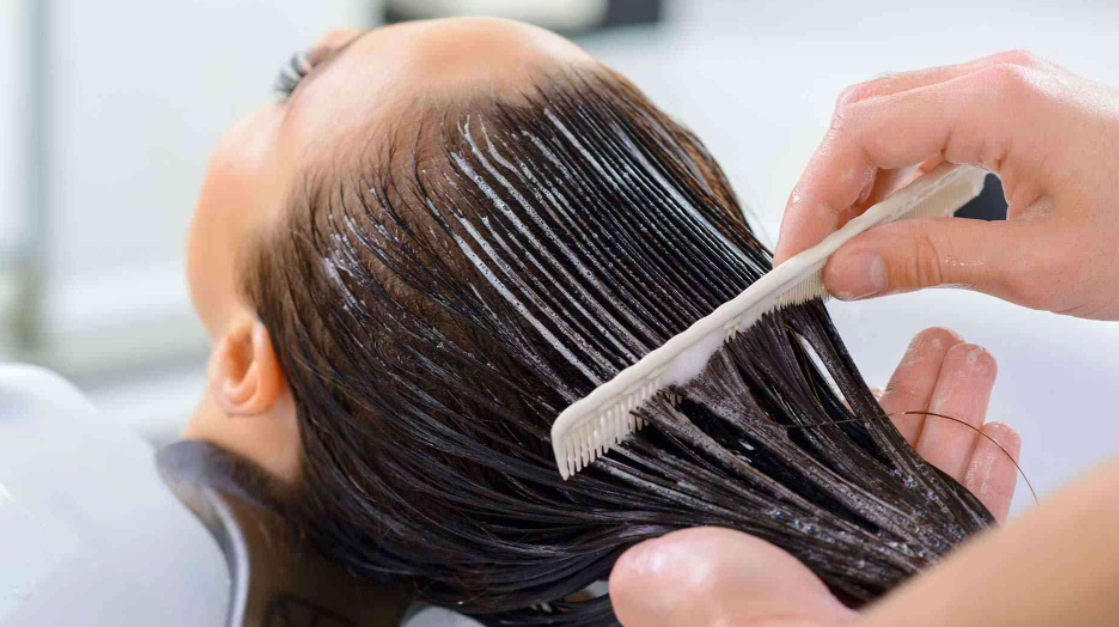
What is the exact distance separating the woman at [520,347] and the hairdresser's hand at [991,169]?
60 millimetres

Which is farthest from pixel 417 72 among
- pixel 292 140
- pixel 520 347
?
pixel 520 347

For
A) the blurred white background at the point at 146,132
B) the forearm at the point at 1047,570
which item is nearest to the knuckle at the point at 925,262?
the forearm at the point at 1047,570

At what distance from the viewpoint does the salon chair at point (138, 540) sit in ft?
2.33

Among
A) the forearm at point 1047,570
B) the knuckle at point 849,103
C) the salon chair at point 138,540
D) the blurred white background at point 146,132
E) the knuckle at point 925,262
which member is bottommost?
the blurred white background at point 146,132

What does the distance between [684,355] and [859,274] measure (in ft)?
0.39

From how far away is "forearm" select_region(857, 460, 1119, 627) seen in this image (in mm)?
353

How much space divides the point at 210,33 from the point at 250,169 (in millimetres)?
1620

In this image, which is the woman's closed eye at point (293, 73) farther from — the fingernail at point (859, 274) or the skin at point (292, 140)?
the fingernail at point (859, 274)

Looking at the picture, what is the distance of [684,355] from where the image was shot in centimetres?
58

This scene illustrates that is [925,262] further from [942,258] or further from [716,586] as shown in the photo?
[716,586]

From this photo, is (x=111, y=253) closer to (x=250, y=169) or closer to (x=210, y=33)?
(x=210, y=33)

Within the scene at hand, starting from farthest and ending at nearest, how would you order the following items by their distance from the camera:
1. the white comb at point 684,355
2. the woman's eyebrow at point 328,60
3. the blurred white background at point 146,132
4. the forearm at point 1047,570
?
the blurred white background at point 146,132 < the woman's eyebrow at point 328,60 < the white comb at point 684,355 < the forearm at point 1047,570

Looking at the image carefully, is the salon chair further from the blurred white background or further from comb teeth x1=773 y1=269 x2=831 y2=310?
the blurred white background

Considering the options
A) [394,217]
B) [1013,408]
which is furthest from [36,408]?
[1013,408]
